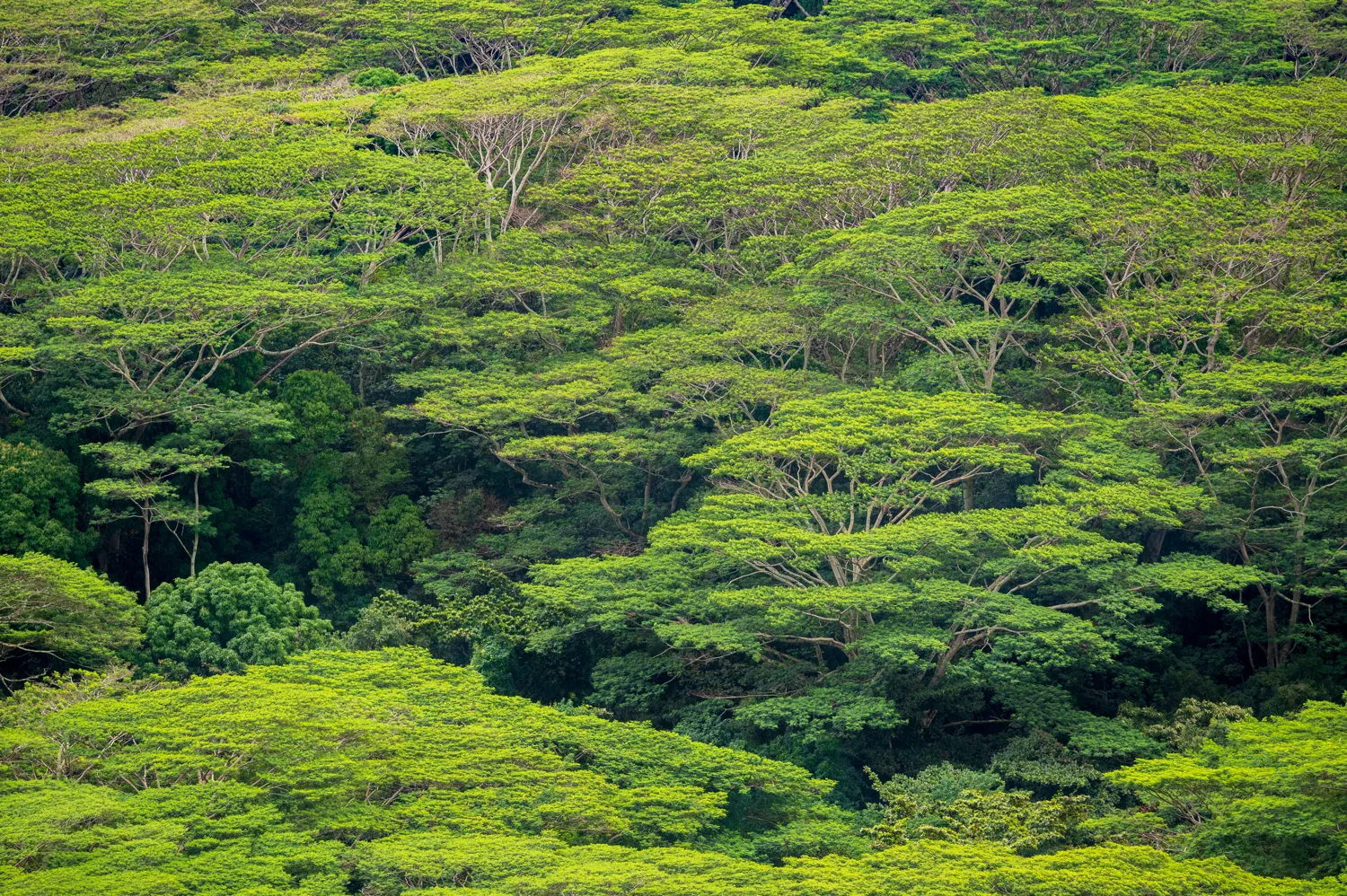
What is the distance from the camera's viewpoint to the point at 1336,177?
105 ft

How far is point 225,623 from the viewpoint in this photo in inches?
1077

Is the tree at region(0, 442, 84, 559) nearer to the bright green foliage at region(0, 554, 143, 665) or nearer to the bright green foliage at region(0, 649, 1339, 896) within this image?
the bright green foliage at region(0, 554, 143, 665)

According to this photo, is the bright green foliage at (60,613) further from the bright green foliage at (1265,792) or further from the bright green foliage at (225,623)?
the bright green foliage at (1265,792)

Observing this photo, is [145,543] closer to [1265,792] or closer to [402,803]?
[402,803]

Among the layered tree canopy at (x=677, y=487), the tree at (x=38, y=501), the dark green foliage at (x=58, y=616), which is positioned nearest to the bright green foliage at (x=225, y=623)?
the layered tree canopy at (x=677, y=487)

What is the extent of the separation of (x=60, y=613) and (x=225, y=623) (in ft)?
8.95

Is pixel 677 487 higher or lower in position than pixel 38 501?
lower

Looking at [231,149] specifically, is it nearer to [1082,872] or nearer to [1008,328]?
[1008,328]

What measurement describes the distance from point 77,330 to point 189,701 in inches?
367

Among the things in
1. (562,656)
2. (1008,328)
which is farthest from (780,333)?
(562,656)

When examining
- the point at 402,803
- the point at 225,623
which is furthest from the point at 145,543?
the point at 402,803

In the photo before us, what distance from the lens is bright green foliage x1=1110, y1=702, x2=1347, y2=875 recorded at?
62.9ft

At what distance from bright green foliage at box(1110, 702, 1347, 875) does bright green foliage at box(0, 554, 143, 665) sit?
14056 mm

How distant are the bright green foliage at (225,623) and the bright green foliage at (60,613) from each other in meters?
0.64
